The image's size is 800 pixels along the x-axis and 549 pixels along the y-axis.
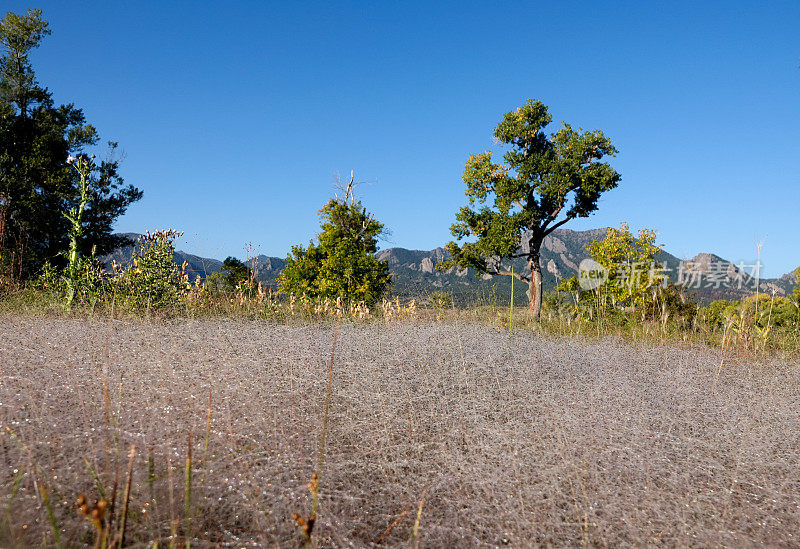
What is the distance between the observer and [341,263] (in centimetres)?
1864

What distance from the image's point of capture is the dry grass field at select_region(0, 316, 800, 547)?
1984mm

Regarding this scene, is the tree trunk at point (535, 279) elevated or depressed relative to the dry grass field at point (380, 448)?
elevated

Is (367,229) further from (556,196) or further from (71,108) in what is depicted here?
(71,108)

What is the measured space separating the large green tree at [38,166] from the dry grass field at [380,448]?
57.6 feet

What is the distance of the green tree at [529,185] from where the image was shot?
64.4ft

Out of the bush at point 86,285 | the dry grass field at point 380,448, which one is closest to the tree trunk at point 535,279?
the dry grass field at point 380,448

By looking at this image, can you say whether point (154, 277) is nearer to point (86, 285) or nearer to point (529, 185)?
point (86, 285)

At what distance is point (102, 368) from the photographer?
327 cm

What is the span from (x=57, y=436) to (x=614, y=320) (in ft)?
28.4

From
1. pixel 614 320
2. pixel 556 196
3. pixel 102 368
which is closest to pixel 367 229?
pixel 556 196

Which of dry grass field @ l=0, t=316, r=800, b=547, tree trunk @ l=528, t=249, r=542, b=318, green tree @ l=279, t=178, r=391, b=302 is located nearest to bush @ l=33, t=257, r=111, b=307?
dry grass field @ l=0, t=316, r=800, b=547

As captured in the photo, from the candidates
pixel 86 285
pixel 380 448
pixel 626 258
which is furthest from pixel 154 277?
pixel 626 258

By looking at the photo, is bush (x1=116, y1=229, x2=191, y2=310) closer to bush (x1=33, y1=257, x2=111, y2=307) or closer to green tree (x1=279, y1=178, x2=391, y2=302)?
bush (x1=33, y1=257, x2=111, y2=307)

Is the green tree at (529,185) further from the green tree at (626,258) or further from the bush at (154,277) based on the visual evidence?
the bush at (154,277)
